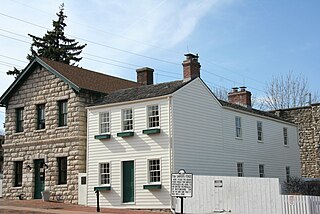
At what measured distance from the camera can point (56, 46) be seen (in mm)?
52781

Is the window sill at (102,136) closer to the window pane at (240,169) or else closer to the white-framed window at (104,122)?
the white-framed window at (104,122)

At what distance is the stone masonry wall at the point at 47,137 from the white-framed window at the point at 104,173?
1.70m

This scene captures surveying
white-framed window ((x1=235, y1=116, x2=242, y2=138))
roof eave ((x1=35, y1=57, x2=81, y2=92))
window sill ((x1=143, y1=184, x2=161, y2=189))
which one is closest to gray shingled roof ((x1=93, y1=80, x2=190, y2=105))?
roof eave ((x1=35, y1=57, x2=81, y2=92))

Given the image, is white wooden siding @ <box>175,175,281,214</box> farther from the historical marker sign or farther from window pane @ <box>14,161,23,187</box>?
window pane @ <box>14,161,23,187</box>

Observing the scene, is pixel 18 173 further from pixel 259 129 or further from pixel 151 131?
pixel 259 129

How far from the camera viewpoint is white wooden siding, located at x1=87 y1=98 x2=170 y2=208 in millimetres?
22953

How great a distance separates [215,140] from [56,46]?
3131 centimetres

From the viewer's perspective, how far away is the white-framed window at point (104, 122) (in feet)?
83.6

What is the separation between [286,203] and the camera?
18453 mm

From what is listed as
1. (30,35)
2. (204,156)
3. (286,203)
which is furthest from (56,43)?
(286,203)

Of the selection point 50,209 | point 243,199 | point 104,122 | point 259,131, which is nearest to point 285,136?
point 259,131

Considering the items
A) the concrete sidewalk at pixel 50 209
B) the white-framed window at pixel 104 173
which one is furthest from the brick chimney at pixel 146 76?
the concrete sidewalk at pixel 50 209

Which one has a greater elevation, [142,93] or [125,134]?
[142,93]

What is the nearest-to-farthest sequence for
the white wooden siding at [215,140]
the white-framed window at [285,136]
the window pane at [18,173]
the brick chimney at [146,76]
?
the white wooden siding at [215,140]
the window pane at [18,173]
the brick chimney at [146,76]
the white-framed window at [285,136]
